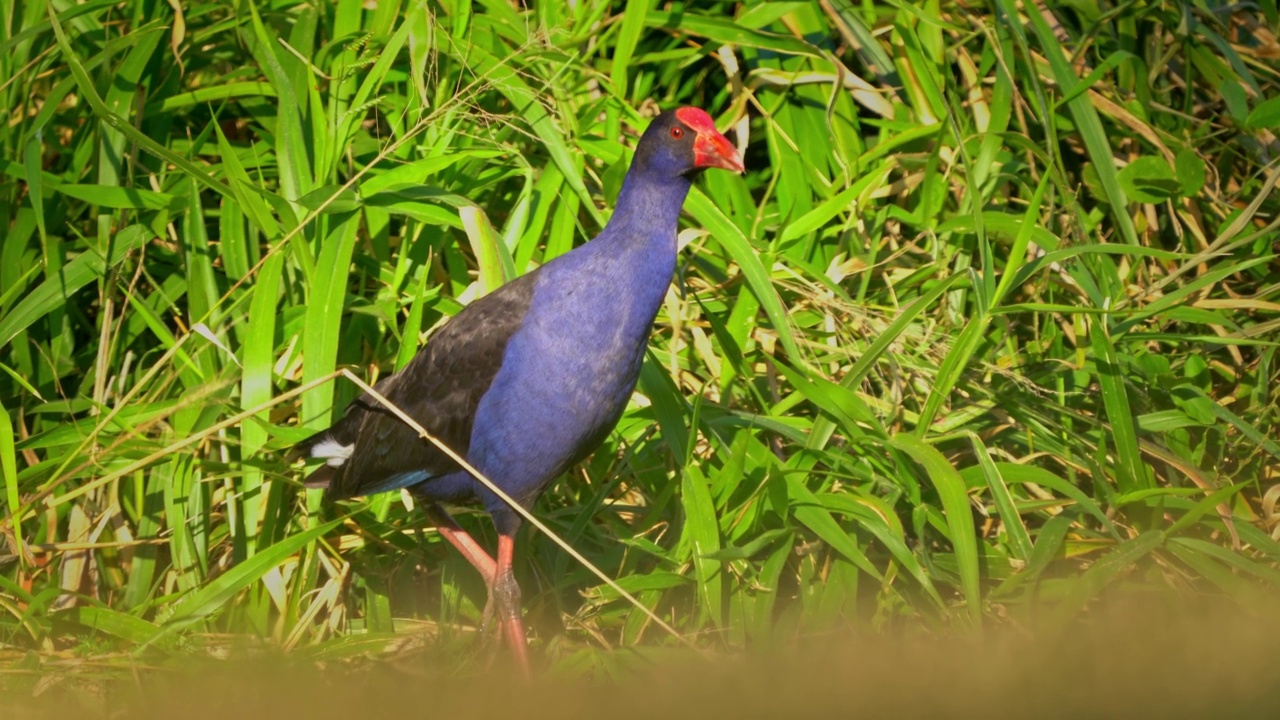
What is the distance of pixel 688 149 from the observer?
A: 2611 millimetres

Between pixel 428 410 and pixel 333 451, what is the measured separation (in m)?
0.25

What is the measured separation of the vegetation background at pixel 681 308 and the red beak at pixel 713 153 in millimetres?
380

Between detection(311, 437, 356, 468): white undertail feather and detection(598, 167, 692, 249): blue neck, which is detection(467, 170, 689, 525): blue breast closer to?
detection(598, 167, 692, 249): blue neck

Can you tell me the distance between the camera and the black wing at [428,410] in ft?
8.66

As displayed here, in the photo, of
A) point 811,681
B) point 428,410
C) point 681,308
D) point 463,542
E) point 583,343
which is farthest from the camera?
point 681,308

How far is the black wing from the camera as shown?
2.64m

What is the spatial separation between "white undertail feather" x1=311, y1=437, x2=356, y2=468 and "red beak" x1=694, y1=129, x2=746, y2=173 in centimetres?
98

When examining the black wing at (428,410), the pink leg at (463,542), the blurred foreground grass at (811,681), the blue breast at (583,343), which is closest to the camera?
the blurred foreground grass at (811,681)

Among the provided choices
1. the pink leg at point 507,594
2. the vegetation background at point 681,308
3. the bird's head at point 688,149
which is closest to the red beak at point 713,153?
the bird's head at point 688,149

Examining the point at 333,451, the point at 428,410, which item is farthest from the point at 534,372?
the point at 333,451

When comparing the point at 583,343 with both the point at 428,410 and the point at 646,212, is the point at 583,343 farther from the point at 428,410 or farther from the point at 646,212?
the point at 428,410

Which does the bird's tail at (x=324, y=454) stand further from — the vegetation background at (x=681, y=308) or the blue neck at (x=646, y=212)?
the blue neck at (x=646, y=212)

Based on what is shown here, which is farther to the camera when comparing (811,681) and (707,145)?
(707,145)

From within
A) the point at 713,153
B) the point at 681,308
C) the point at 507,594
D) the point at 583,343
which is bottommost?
the point at 507,594
